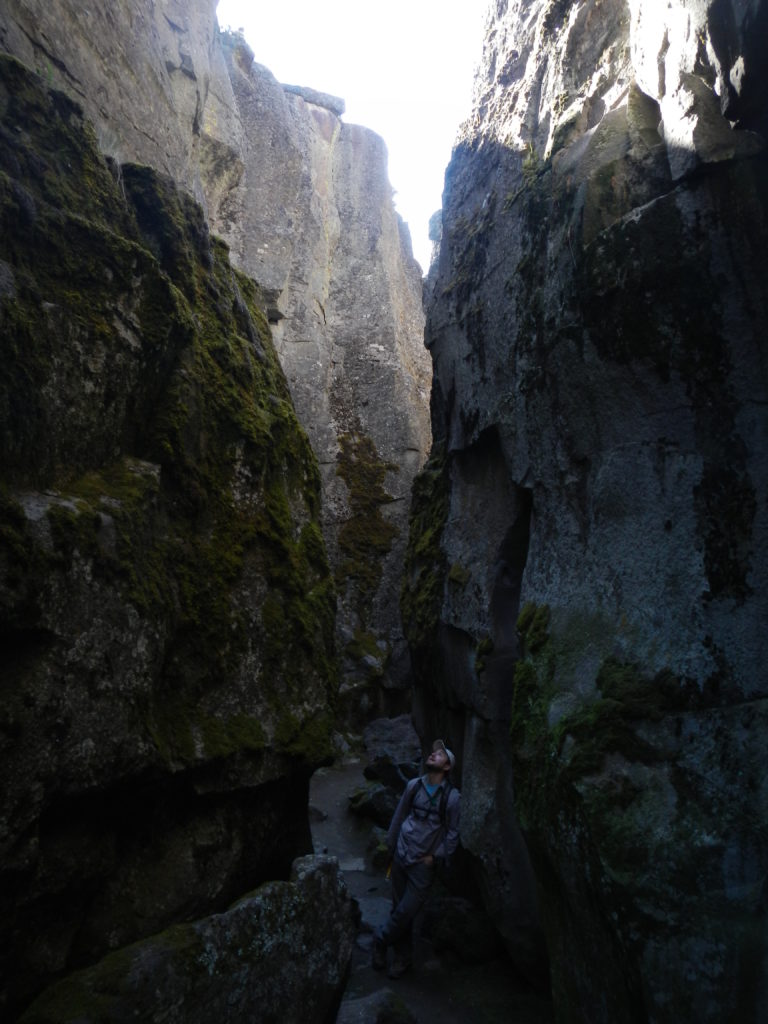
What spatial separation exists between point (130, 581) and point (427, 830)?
3.06 meters

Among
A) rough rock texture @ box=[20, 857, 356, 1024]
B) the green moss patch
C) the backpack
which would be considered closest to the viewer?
rough rock texture @ box=[20, 857, 356, 1024]

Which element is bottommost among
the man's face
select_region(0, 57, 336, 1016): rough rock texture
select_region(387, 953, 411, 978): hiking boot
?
select_region(387, 953, 411, 978): hiking boot

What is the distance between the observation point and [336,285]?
2039cm

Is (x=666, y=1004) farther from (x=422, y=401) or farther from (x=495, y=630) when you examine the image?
(x=422, y=401)

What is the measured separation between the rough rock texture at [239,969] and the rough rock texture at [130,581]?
0.35 meters

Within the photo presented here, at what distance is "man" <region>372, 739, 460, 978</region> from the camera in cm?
521

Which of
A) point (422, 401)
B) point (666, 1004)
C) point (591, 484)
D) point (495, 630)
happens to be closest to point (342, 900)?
point (666, 1004)

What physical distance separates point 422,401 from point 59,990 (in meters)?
17.3

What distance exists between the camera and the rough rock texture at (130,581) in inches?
127

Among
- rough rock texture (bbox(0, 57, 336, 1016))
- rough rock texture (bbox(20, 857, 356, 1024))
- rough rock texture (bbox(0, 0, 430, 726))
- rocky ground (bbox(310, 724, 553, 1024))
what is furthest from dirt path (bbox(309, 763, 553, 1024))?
rough rock texture (bbox(0, 0, 430, 726))

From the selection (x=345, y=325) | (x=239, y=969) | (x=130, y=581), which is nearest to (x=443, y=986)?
(x=239, y=969)

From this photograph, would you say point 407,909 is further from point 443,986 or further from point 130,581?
point 130,581

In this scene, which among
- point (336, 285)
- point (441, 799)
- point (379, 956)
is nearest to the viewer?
point (379, 956)

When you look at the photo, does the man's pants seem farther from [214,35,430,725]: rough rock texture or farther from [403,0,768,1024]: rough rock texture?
[214,35,430,725]: rough rock texture
